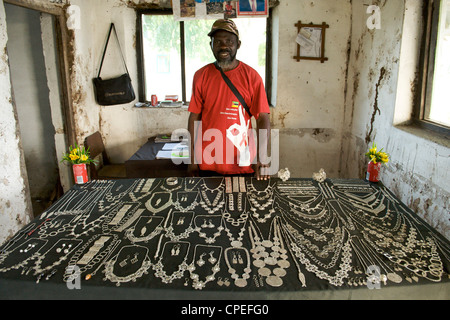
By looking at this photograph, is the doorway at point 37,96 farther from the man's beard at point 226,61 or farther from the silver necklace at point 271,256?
the silver necklace at point 271,256

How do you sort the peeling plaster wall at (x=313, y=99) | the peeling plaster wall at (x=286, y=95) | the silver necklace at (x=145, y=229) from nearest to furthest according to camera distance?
the silver necklace at (x=145, y=229)
the peeling plaster wall at (x=313, y=99)
the peeling plaster wall at (x=286, y=95)

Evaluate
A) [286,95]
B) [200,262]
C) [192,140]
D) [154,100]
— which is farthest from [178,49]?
[200,262]

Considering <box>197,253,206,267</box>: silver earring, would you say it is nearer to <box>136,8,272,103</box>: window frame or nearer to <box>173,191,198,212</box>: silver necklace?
<box>173,191,198,212</box>: silver necklace

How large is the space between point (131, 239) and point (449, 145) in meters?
2.40

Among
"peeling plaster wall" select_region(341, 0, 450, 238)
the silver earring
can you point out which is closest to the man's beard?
"peeling plaster wall" select_region(341, 0, 450, 238)

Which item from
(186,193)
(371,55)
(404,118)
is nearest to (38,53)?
(186,193)

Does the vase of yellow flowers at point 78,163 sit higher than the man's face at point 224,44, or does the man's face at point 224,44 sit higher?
the man's face at point 224,44

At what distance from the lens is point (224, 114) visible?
2789 mm

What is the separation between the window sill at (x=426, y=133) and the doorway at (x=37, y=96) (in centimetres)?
364

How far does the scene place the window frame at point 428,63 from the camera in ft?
9.68

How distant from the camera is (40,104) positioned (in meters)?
4.26

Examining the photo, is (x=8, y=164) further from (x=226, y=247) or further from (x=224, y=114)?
(x=226, y=247)

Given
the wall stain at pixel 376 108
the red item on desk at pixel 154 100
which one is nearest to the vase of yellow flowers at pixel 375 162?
the wall stain at pixel 376 108

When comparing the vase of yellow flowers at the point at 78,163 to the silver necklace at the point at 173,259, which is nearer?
the silver necklace at the point at 173,259
